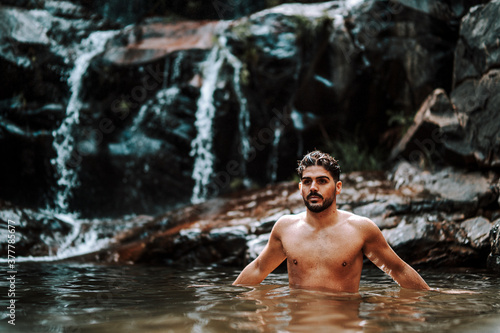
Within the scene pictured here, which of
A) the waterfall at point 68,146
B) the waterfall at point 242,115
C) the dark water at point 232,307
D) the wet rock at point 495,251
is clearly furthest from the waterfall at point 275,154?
the dark water at point 232,307

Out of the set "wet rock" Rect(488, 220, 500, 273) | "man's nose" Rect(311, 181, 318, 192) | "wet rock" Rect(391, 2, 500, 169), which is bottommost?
"wet rock" Rect(488, 220, 500, 273)

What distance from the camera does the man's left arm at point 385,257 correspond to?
3.59 meters

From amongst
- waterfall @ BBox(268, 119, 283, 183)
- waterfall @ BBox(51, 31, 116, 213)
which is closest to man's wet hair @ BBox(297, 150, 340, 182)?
waterfall @ BBox(268, 119, 283, 183)

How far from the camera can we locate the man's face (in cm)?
357

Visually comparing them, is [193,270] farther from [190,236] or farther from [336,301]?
[336,301]

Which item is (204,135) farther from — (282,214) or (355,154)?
(282,214)

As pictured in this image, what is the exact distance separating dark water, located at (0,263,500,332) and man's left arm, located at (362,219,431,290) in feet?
0.41

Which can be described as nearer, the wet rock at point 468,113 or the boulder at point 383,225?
the boulder at point 383,225

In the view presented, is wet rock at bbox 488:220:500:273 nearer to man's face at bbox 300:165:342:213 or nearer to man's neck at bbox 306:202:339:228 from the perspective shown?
man's neck at bbox 306:202:339:228

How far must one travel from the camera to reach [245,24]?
1084cm

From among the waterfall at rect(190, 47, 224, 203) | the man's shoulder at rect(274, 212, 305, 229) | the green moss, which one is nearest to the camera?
the man's shoulder at rect(274, 212, 305, 229)

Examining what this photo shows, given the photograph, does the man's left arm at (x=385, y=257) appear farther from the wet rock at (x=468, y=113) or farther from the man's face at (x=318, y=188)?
the wet rock at (x=468, y=113)

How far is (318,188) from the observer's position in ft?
11.7

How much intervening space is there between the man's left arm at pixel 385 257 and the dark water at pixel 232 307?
126 mm
